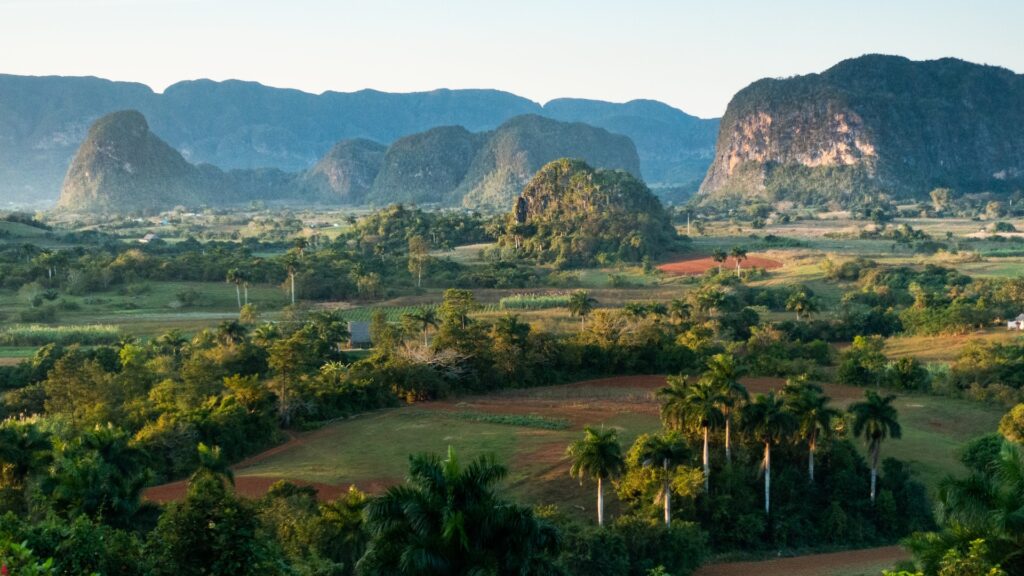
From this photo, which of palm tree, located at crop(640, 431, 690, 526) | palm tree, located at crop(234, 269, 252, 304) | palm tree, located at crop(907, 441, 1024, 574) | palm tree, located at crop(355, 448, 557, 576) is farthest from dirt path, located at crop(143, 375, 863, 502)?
palm tree, located at crop(234, 269, 252, 304)

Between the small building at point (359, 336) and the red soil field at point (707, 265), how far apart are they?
1581 inches

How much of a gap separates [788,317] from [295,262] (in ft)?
124

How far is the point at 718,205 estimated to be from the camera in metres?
182

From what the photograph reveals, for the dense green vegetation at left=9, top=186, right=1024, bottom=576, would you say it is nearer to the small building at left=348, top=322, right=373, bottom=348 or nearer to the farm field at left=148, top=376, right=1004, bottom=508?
the farm field at left=148, top=376, right=1004, bottom=508

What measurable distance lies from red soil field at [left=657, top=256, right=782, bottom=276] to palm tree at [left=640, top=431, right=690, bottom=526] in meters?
60.1

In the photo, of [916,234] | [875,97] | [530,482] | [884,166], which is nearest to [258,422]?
[530,482]

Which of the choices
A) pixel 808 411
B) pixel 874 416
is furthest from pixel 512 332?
pixel 874 416

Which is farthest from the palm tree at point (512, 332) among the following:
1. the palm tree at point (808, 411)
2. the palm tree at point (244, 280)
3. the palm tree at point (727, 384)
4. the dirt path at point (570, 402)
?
the palm tree at point (244, 280)

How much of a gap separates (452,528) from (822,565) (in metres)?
15.9

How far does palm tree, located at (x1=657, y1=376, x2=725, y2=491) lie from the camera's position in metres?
27.2

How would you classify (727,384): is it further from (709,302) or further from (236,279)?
(236,279)

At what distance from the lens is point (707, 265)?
89875 millimetres

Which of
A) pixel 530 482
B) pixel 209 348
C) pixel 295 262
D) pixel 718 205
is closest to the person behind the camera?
pixel 530 482

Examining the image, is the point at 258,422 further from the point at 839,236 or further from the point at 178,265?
the point at 839,236
